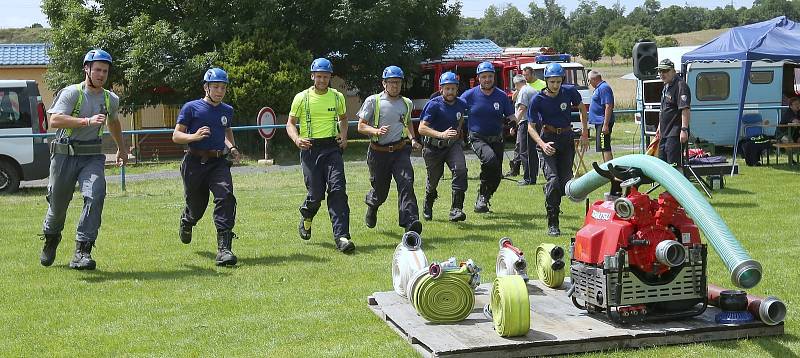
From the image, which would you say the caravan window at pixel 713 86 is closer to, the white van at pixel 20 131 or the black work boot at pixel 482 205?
the black work boot at pixel 482 205

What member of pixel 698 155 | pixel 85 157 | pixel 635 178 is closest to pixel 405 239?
pixel 635 178

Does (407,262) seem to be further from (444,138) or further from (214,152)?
(444,138)

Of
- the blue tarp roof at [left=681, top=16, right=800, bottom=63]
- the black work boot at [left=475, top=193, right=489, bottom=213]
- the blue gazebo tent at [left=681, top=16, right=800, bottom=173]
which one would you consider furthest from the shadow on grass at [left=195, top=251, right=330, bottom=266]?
the blue tarp roof at [left=681, top=16, right=800, bottom=63]

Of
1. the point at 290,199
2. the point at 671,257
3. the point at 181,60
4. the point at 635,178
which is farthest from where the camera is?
the point at 181,60

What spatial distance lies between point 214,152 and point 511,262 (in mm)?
3817

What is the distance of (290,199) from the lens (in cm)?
1664

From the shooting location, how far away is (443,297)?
715 cm

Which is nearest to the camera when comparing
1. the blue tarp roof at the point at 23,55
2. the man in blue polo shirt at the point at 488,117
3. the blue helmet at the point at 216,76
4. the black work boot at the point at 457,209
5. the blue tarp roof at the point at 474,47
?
the blue helmet at the point at 216,76

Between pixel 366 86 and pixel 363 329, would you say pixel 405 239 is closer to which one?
pixel 363 329

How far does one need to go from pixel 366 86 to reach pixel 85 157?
2111 cm

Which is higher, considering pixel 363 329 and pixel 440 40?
pixel 440 40

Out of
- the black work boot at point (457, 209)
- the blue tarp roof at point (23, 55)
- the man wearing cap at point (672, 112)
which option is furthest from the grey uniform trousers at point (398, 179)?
the blue tarp roof at point (23, 55)

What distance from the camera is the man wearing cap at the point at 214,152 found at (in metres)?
10.4

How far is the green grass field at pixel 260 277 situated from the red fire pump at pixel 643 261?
0.39m
